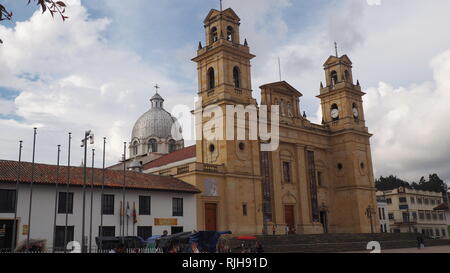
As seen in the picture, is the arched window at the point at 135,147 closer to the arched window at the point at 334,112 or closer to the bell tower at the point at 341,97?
the bell tower at the point at 341,97

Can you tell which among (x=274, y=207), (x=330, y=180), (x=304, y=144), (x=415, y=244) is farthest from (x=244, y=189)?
(x=415, y=244)

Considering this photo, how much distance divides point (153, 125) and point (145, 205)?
38.0 metres

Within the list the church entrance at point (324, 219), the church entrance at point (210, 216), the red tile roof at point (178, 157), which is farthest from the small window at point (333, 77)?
the church entrance at point (210, 216)

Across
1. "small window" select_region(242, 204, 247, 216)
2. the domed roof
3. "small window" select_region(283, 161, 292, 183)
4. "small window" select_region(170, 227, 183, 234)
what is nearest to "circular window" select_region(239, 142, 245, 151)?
"small window" select_region(242, 204, 247, 216)

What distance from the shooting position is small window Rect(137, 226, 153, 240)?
34.0 m

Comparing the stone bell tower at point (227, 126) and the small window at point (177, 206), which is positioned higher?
the stone bell tower at point (227, 126)

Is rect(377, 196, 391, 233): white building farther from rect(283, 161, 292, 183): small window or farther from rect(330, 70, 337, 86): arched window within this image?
rect(283, 161, 292, 183): small window

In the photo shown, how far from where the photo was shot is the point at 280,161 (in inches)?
1799

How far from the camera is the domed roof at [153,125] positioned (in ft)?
234

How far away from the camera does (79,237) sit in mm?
31156

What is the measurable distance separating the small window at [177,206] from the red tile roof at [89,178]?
969 mm

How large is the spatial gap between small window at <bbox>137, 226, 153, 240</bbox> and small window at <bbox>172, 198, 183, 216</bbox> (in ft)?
8.50

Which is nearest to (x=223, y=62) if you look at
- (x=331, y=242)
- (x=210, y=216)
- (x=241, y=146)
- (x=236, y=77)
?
(x=236, y=77)
